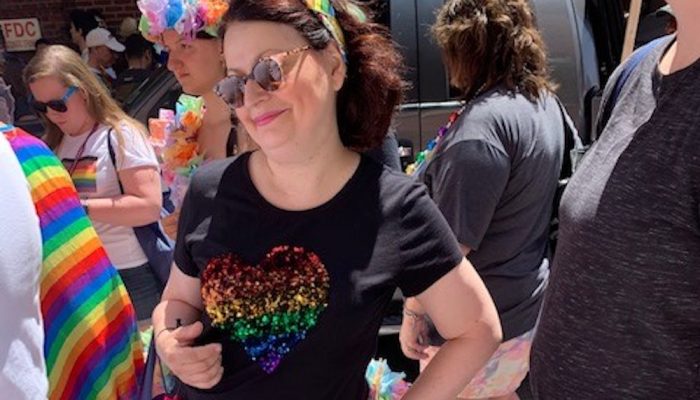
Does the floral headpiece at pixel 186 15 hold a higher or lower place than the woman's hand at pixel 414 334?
higher

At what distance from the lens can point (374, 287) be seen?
4.51 ft

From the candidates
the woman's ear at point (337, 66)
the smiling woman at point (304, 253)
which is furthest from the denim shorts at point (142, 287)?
the woman's ear at point (337, 66)

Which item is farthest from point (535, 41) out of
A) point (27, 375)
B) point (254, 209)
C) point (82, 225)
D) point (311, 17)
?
point (27, 375)

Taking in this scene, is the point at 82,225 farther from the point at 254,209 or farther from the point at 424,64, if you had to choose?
the point at 424,64

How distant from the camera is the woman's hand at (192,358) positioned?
4.51ft

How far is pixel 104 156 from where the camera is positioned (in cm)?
269

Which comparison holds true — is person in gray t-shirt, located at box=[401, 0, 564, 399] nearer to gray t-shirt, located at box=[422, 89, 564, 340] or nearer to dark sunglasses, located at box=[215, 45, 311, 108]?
gray t-shirt, located at box=[422, 89, 564, 340]

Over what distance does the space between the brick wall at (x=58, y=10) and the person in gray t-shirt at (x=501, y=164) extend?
21.7 feet

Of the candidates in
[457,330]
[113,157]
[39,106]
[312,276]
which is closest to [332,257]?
[312,276]

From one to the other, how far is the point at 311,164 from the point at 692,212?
2.29ft

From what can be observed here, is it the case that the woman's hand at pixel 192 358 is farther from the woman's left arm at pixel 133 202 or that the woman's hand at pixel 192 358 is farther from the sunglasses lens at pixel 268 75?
the woman's left arm at pixel 133 202

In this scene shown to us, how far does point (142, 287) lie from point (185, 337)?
1.44 m

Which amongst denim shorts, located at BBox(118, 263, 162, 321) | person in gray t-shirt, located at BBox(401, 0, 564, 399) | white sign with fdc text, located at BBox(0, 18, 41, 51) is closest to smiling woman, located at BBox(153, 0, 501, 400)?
person in gray t-shirt, located at BBox(401, 0, 564, 399)

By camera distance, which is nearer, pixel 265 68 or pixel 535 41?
pixel 265 68
